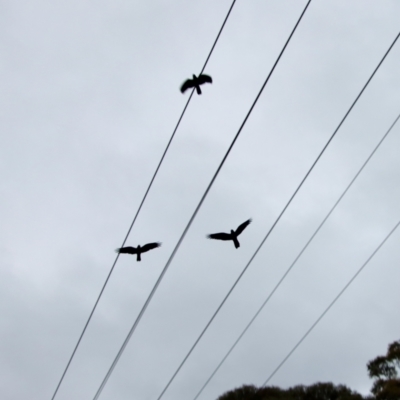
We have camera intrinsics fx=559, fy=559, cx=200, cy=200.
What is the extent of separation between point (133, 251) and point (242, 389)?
10.2m

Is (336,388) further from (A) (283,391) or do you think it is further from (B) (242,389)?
(B) (242,389)

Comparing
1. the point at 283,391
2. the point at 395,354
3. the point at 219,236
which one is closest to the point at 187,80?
the point at 219,236

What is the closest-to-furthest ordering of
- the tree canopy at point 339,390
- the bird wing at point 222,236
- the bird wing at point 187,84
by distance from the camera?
1. the bird wing at point 222,236
2. the bird wing at point 187,84
3. the tree canopy at point 339,390

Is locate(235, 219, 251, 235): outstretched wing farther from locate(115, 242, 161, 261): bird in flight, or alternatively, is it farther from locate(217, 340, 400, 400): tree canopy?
locate(217, 340, 400, 400): tree canopy

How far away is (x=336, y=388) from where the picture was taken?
1823 cm

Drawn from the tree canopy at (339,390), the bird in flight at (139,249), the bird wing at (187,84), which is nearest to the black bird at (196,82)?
the bird wing at (187,84)

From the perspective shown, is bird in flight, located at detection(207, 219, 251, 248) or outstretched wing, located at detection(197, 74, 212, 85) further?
outstretched wing, located at detection(197, 74, 212, 85)

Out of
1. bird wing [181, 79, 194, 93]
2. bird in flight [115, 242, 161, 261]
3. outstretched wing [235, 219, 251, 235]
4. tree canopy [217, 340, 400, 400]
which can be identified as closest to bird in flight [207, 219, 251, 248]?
outstretched wing [235, 219, 251, 235]

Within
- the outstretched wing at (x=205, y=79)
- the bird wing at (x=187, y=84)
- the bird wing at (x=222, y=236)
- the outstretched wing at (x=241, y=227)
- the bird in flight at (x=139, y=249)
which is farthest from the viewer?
the bird in flight at (x=139, y=249)

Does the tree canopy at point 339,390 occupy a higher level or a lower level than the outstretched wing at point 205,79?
lower

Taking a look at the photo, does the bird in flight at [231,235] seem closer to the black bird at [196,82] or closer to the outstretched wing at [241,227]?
the outstretched wing at [241,227]

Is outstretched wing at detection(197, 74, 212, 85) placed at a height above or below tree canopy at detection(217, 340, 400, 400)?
above

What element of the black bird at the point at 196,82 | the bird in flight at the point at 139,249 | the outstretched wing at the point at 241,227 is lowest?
the outstretched wing at the point at 241,227

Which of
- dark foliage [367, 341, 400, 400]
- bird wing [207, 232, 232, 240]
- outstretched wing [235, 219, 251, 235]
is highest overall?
bird wing [207, 232, 232, 240]
